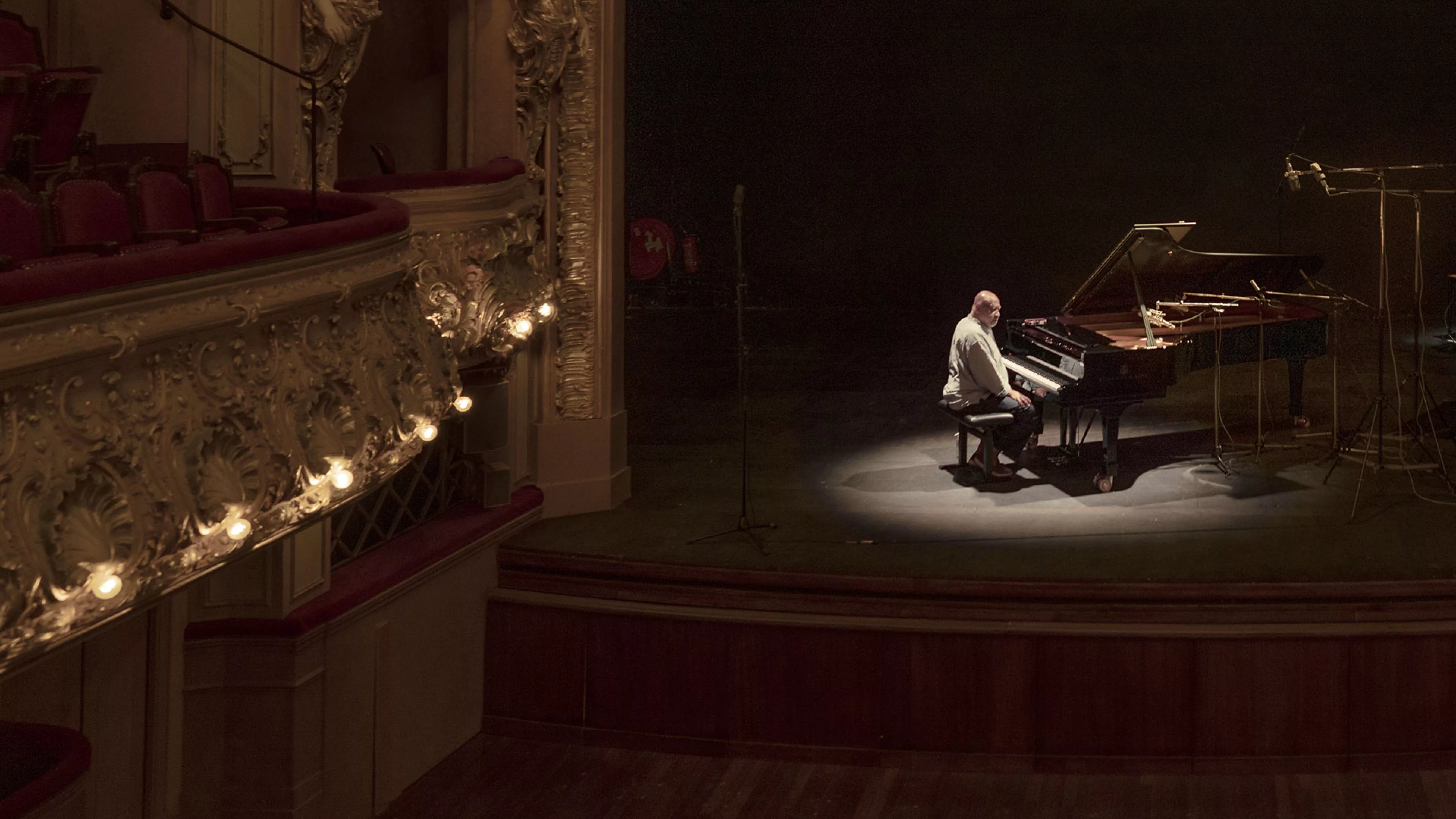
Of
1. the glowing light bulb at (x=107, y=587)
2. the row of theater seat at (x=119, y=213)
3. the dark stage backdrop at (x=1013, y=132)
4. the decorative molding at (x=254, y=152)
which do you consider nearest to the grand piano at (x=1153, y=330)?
the dark stage backdrop at (x=1013, y=132)

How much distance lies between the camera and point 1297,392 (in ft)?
26.8

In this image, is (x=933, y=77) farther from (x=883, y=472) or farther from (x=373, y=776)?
(x=373, y=776)

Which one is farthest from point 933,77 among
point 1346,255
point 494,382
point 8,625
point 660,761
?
point 8,625

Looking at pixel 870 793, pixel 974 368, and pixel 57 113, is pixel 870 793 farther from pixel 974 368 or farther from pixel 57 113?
pixel 57 113

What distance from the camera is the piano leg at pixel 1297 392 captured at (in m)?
8.12

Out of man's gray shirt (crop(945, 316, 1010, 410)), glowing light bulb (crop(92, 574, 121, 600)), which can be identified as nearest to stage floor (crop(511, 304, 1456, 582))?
man's gray shirt (crop(945, 316, 1010, 410))

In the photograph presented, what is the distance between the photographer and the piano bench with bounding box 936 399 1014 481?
23.7ft

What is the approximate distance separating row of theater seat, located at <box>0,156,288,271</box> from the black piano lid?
14.3 ft

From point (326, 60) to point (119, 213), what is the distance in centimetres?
169

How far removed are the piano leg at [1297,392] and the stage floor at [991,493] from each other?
0.32 feet

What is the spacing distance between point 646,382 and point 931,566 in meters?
3.88

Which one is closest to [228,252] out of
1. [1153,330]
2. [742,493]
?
[742,493]

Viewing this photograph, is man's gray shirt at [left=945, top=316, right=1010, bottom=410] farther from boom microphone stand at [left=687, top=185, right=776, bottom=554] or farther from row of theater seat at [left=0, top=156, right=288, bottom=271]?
row of theater seat at [left=0, top=156, right=288, bottom=271]

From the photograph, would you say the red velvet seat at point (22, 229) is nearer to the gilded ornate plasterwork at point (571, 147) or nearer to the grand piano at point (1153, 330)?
the gilded ornate plasterwork at point (571, 147)
